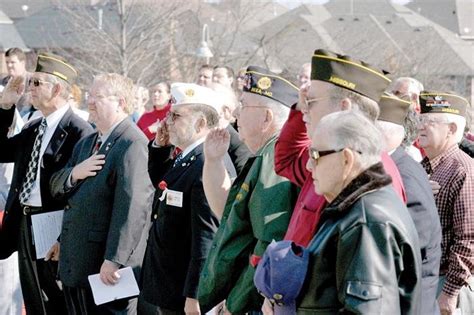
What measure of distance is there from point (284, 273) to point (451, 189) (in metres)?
2.70

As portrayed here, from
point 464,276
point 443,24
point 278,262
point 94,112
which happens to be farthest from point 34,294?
point 443,24

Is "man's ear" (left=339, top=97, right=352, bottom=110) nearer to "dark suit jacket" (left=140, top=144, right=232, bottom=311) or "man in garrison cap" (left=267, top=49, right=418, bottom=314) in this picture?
"man in garrison cap" (left=267, top=49, right=418, bottom=314)

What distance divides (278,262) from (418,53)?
53.4 metres

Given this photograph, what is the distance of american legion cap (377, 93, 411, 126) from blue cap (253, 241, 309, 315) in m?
1.94

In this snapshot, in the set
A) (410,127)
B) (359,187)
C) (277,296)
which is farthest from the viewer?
(410,127)

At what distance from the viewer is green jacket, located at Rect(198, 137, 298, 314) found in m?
4.67

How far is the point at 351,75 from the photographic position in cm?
433

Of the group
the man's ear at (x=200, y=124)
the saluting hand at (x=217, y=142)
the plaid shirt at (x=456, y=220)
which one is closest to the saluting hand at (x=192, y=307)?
the saluting hand at (x=217, y=142)

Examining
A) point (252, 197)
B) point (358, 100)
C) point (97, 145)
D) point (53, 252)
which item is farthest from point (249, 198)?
point (53, 252)

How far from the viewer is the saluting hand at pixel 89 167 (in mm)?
6676

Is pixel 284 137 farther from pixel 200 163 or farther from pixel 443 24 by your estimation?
pixel 443 24

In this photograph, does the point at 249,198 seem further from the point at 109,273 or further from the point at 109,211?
the point at 109,211

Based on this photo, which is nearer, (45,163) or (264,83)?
(264,83)

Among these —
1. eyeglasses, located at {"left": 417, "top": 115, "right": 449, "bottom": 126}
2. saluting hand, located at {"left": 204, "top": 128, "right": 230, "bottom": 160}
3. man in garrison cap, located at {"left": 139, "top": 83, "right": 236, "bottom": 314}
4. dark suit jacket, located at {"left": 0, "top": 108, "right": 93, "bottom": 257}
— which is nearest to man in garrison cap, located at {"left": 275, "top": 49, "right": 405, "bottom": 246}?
saluting hand, located at {"left": 204, "top": 128, "right": 230, "bottom": 160}
